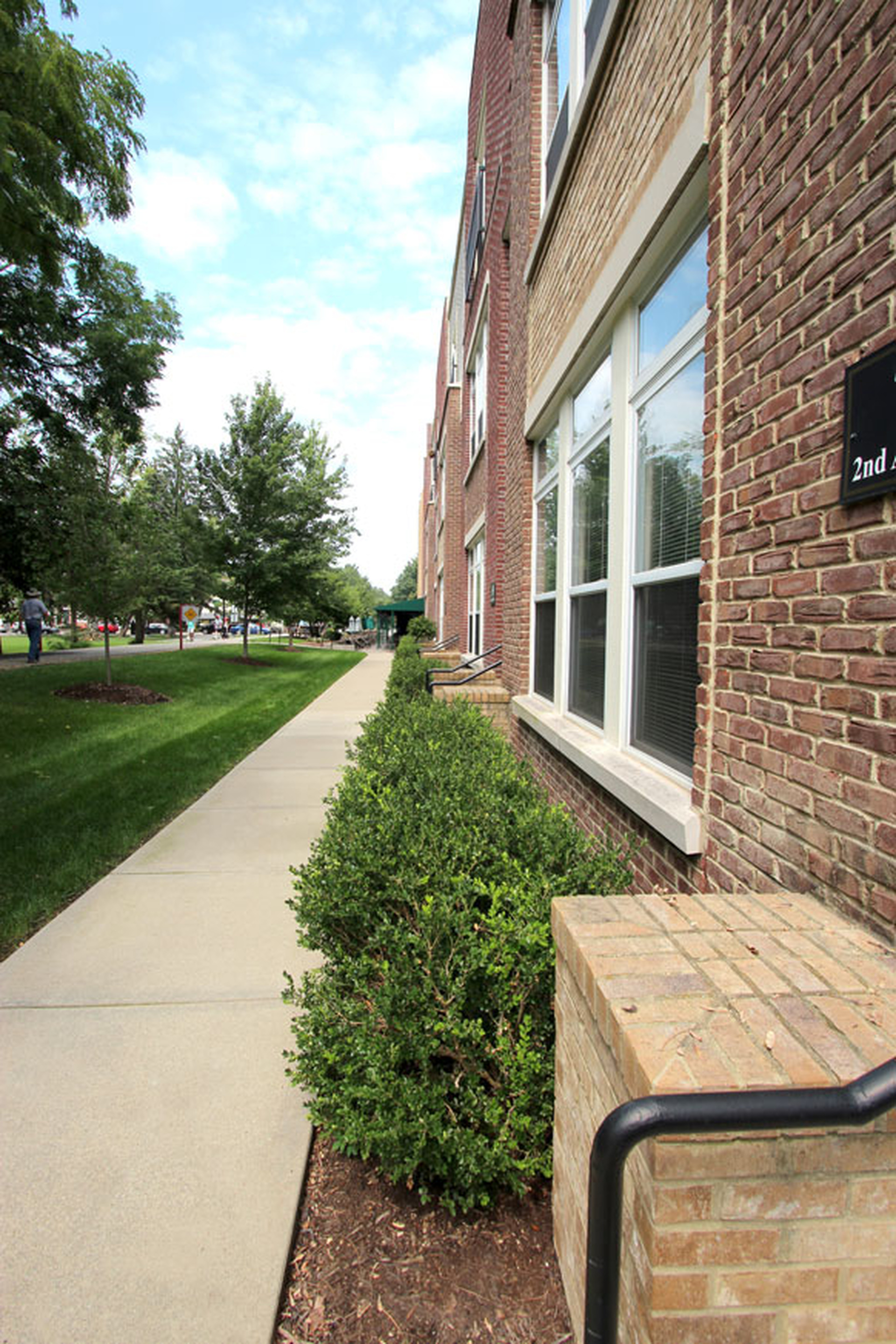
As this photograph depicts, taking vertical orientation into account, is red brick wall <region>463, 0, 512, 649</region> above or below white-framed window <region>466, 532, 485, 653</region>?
above

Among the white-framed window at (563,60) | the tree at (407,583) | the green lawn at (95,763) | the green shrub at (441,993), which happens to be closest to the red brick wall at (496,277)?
the white-framed window at (563,60)

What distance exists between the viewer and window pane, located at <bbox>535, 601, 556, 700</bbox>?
5535 mm

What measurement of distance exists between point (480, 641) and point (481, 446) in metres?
2.76

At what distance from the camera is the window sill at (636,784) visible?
2561mm

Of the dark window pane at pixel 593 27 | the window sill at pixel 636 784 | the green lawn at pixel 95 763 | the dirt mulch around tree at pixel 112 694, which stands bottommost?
the green lawn at pixel 95 763

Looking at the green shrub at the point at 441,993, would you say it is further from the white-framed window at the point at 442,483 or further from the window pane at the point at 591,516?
the white-framed window at the point at 442,483

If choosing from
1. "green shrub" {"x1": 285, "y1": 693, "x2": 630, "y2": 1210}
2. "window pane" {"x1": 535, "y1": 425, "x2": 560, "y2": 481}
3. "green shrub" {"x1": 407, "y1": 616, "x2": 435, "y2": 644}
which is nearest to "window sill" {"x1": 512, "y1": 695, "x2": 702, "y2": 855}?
"green shrub" {"x1": 285, "y1": 693, "x2": 630, "y2": 1210}

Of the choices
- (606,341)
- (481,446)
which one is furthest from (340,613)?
(606,341)

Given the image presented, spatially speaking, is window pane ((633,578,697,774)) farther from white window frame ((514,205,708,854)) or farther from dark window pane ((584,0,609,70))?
dark window pane ((584,0,609,70))

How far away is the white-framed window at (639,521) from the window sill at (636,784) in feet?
0.25

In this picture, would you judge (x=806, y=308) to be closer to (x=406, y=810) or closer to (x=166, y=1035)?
(x=406, y=810)

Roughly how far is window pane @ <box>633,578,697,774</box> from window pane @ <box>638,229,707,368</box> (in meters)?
1.09

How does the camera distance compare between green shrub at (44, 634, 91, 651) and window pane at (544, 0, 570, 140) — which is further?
green shrub at (44, 634, 91, 651)

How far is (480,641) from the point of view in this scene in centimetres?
1034
